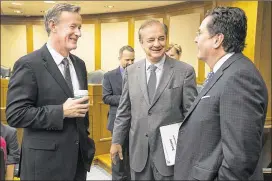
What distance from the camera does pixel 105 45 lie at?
8812 millimetres

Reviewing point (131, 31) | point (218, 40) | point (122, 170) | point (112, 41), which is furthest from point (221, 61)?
point (112, 41)

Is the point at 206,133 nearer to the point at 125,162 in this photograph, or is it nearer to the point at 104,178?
the point at 125,162

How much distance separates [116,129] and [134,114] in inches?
8.6

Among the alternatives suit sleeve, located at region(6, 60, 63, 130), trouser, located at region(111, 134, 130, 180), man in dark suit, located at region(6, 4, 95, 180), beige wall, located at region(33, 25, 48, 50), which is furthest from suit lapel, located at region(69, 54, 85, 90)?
beige wall, located at region(33, 25, 48, 50)

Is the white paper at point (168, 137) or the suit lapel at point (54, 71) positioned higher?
the suit lapel at point (54, 71)

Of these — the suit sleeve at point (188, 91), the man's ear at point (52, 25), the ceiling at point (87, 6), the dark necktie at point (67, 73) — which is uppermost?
the ceiling at point (87, 6)

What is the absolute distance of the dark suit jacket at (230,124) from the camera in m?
1.11

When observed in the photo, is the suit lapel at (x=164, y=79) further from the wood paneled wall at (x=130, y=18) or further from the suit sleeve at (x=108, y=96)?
the wood paneled wall at (x=130, y=18)

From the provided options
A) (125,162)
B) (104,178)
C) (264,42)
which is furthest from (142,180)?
(264,42)

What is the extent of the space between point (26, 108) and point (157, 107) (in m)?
0.75

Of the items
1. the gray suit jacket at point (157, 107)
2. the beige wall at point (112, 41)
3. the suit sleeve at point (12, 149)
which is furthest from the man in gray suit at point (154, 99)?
the beige wall at point (112, 41)

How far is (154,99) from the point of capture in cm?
176

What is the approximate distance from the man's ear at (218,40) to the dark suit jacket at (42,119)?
0.80 meters

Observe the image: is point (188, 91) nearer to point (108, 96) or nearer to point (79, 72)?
point (79, 72)
